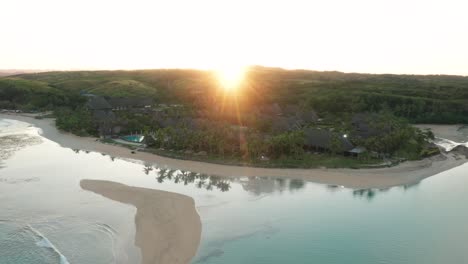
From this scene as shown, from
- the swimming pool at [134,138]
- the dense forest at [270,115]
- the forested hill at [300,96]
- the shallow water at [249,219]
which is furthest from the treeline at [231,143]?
the forested hill at [300,96]

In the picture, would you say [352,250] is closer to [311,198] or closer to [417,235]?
[417,235]

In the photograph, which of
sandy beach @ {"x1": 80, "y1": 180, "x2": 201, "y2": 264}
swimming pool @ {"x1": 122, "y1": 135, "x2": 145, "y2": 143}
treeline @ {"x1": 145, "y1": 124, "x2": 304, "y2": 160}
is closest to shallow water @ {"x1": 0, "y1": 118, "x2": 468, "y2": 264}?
sandy beach @ {"x1": 80, "y1": 180, "x2": 201, "y2": 264}

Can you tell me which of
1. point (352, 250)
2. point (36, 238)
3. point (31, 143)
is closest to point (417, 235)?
point (352, 250)

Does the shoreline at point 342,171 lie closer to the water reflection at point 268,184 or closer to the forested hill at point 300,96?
the water reflection at point 268,184

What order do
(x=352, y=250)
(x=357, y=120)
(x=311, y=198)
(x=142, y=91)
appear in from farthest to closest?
(x=142, y=91), (x=357, y=120), (x=311, y=198), (x=352, y=250)

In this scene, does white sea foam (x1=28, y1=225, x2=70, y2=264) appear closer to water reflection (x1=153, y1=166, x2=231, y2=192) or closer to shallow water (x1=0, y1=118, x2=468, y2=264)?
shallow water (x1=0, y1=118, x2=468, y2=264)

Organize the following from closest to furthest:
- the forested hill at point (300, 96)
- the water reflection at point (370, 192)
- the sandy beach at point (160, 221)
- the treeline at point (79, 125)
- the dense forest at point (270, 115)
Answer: the sandy beach at point (160, 221)
the water reflection at point (370, 192)
the dense forest at point (270, 115)
the treeline at point (79, 125)
the forested hill at point (300, 96)
